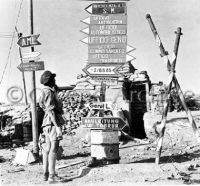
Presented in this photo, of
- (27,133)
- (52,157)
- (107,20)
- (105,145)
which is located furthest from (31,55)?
(27,133)

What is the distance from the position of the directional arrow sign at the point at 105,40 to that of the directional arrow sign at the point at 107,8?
56 cm

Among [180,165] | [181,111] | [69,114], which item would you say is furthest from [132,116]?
[180,165]

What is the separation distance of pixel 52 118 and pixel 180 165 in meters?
3.04

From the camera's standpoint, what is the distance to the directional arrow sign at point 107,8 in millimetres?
7965

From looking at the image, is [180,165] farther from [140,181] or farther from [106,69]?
[106,69]

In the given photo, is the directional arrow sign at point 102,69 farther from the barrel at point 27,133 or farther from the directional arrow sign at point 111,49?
the barrel at point 27,133

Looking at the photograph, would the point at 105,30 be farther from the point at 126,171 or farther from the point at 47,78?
the point at 126,171

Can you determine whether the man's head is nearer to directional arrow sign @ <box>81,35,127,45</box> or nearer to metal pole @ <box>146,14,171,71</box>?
directional arrow sign @ <box>81,35,127,45</box>

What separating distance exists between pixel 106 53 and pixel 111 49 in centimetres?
14

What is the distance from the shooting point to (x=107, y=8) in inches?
316

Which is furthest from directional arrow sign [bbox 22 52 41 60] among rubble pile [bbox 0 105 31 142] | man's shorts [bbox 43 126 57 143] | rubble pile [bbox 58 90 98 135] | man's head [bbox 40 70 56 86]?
rubble pile [bbox 0 105 31 142]

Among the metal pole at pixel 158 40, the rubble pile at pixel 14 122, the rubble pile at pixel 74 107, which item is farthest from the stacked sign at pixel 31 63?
the rubble pile at pixel 14 122

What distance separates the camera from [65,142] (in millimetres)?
14406

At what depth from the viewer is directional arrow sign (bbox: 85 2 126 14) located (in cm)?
796
